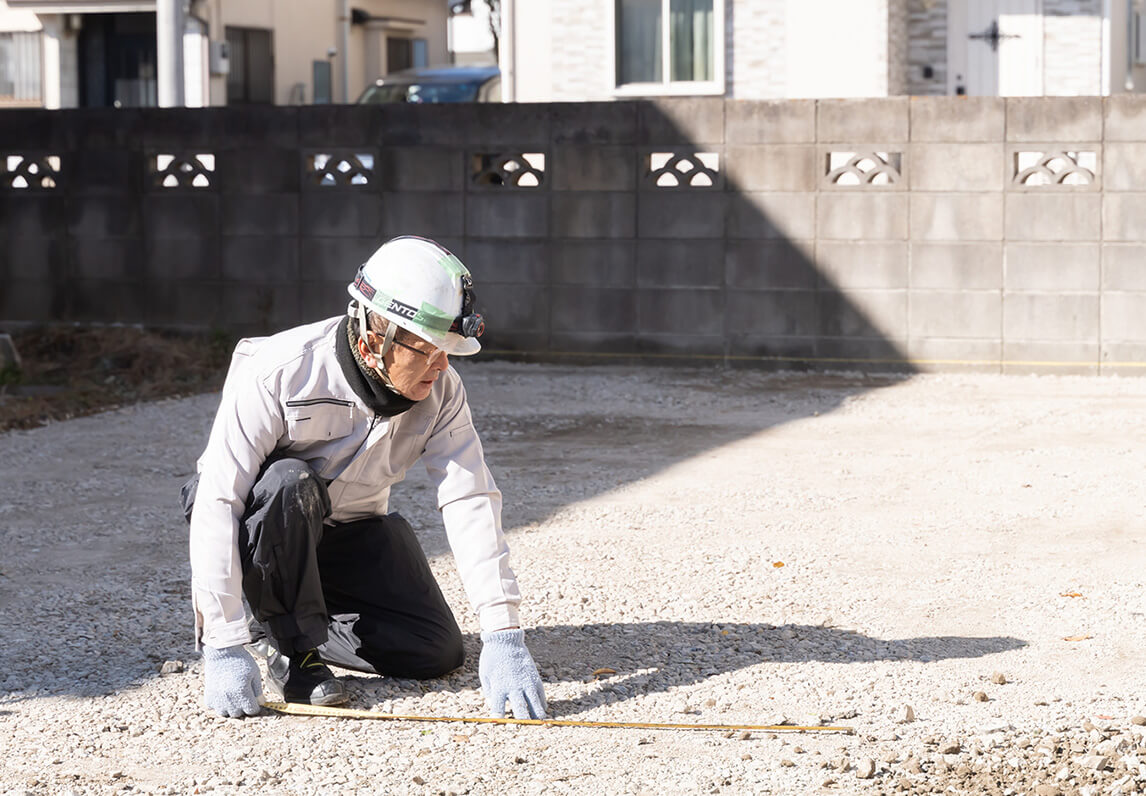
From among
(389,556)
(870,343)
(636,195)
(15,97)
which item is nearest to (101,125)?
(636,195)

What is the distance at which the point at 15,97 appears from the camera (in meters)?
24.7

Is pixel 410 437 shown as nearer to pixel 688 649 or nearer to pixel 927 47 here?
pixel 688 649

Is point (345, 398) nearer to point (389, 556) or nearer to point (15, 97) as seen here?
point (389, 556)

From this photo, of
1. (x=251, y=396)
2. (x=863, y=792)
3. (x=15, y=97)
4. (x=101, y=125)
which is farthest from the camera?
(x=15, y=97)

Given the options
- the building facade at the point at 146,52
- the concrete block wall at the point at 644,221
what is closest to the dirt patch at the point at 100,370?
the concrete block wall at the point at 644,221

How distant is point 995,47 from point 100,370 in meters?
9.15

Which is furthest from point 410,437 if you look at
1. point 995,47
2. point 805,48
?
point 995,47

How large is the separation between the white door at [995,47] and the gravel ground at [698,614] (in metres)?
7.21

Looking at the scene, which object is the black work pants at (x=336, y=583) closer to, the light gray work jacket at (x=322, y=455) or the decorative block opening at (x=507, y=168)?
the light gray work jacket at (x=322, y=455)

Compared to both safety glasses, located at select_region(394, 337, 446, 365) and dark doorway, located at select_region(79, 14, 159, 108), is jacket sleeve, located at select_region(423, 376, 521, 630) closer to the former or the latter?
safety glasses, located at select_region(394, 337, 446, 365)

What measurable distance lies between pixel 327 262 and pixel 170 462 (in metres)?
3.39

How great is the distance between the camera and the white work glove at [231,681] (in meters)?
3.89

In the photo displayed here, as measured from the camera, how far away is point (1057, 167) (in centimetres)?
966

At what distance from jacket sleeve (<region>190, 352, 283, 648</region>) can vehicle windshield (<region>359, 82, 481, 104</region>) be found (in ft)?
47.6
